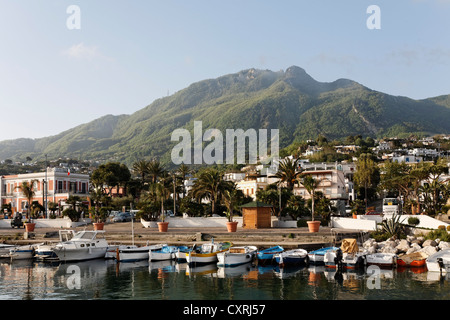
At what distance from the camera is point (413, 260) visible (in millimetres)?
33188

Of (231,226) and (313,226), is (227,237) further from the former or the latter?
(313,226)

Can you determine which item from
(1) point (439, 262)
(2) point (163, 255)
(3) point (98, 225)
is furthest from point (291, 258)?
(3) point (98, 225)

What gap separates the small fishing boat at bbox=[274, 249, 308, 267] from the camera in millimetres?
33875

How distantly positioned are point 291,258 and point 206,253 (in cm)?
709

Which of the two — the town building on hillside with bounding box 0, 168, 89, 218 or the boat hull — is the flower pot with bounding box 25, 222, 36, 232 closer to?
the boat hull

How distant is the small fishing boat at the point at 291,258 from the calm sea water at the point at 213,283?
867mm

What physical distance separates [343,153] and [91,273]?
138 meters

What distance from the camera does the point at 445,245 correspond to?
1364 inches

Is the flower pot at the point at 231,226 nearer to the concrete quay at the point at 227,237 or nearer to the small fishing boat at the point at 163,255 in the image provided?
the concrete quay at the point at 227,237

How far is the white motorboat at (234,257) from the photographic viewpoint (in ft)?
114
